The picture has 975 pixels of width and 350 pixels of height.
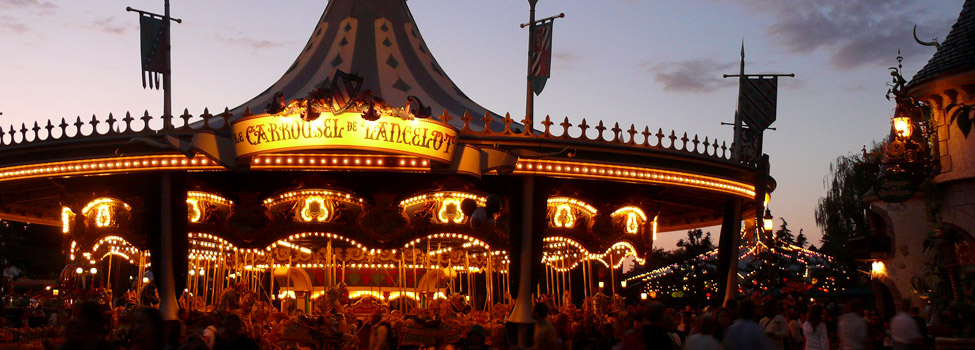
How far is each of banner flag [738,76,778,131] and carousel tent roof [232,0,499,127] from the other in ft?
15.5

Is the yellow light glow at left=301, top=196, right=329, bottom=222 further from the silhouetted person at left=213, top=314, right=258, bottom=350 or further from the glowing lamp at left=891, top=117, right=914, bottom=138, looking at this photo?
the glowing lamp at left=891, top=117, right=914, bottom=138

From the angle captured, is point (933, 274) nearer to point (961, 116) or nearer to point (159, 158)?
point (961, 116)

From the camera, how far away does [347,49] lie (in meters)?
18.9

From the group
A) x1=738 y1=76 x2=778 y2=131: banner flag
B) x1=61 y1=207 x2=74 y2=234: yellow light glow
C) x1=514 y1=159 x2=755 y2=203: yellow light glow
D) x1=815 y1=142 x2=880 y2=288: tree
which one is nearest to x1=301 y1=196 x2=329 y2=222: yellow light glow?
x1=514 y1=159 x2=755 y2=203: yellow light glow

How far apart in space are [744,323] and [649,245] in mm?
11057

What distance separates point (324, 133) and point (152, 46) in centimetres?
482

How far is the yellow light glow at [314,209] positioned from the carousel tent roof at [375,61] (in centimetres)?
228

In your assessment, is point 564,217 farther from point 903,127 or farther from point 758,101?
point 903,127

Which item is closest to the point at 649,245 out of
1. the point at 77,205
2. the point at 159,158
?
the point at 159,158

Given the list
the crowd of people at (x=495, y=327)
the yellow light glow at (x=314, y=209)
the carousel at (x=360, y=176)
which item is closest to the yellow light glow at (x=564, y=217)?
the carousel at (x=360, y=176)

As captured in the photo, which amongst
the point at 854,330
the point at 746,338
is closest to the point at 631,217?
the point at 854,330

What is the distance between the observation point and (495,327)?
16.5 metres

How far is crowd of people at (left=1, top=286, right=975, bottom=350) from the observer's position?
6.94 meters

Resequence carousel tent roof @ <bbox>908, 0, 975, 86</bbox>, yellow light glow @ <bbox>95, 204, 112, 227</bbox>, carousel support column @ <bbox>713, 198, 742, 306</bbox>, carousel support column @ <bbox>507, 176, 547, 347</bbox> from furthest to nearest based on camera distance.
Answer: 1. carousel tent roof @ <bbox>908, 0, 975, 86</bbox>
2. carousel support column @ <bbox>713, 198, 742, 306</bbox>
3. yellow light glow @ <bbox>95, 204, 112, 227</bbox>
4. carousel support column @ <bbox>507, 176, 547, 347</bbox>
